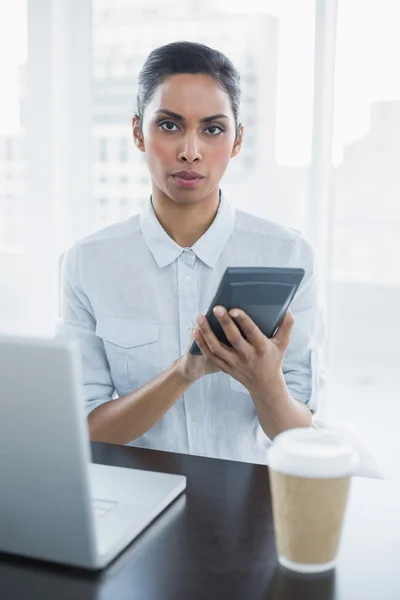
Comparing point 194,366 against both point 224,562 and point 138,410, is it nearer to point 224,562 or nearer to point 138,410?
point 138,410

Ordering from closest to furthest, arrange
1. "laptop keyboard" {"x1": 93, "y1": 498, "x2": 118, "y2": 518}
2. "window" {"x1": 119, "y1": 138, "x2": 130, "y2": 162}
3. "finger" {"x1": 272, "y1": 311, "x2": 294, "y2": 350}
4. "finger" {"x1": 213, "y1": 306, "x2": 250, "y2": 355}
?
"laptop keyboard" {"x1": 93, "y1": 498, "x2": 118, "y2": 518}
"finger" {"x1": 213, "y1": 306, "x2": 250, "y2": 355}
"finger" {"x1": 272, "y1": 311, "x2": 294, "y2": 350}
"window" {"x1": 119, "y1": 138, "x2": 130, "y2": 162}

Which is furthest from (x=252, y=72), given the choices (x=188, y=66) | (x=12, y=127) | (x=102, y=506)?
(x=102, y=506)

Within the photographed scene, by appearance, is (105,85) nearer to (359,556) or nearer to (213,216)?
(213,216)

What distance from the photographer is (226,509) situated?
90 cm

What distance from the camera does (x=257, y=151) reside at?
2465 millimetres

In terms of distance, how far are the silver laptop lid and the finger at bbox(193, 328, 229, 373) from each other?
1.64 feet

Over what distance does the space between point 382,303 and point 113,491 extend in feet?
5.26

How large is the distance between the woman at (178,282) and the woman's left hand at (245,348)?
13cm

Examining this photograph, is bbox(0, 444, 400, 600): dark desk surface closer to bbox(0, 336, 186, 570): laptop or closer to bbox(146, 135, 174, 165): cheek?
bbox(0, 336, 186, 570): laptop

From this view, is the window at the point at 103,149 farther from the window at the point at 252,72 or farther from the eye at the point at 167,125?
the eye at the point at 167,125

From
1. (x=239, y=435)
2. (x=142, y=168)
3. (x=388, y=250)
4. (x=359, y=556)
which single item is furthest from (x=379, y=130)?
(x=359, y=556)

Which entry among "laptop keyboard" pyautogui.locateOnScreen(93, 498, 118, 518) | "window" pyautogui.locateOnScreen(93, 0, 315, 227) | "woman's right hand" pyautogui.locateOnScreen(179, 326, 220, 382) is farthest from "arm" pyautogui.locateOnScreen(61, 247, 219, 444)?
"window" pyautogui.locateOnScreen(93, 0, 315, 227)

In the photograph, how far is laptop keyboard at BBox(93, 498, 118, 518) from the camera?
0.85 meters

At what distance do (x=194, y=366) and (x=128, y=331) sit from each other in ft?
0.90
